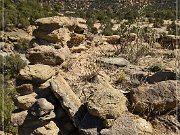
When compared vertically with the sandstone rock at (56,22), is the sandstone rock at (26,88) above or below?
below

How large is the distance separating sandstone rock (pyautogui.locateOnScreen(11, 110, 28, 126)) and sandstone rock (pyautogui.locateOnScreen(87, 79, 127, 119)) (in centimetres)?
95

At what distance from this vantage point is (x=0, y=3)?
28734mm

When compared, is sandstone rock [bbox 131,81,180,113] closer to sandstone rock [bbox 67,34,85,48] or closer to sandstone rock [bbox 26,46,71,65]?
sandstone rock [bbox 26,46,71,65]

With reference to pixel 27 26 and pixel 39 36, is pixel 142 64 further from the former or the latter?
pixel 27 26

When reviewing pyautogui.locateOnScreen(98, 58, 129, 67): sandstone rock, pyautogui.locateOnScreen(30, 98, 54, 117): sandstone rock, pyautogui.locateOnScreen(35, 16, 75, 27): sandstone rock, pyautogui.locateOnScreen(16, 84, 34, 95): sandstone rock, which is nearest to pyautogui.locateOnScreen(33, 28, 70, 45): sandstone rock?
pyautogui.locateOnScreen(35, 16, 75, 27): sandstone rock

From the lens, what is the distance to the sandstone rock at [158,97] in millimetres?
4238

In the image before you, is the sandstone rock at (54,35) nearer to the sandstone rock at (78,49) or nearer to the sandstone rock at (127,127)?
the sandstone rock at (78,49)

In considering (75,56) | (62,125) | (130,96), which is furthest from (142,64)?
(62,125)

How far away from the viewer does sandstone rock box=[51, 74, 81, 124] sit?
4.35 metres

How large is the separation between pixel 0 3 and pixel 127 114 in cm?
2598

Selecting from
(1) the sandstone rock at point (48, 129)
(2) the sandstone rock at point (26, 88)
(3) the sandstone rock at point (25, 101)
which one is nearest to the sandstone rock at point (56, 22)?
(2) the sandstone rock at point (26, 88)

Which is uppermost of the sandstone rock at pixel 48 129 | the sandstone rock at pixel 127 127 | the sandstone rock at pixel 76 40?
the sandstone rock at pixel 76 40

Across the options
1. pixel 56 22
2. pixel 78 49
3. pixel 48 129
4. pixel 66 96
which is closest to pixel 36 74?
pixel 66 96

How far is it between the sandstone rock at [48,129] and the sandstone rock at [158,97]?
907mm
